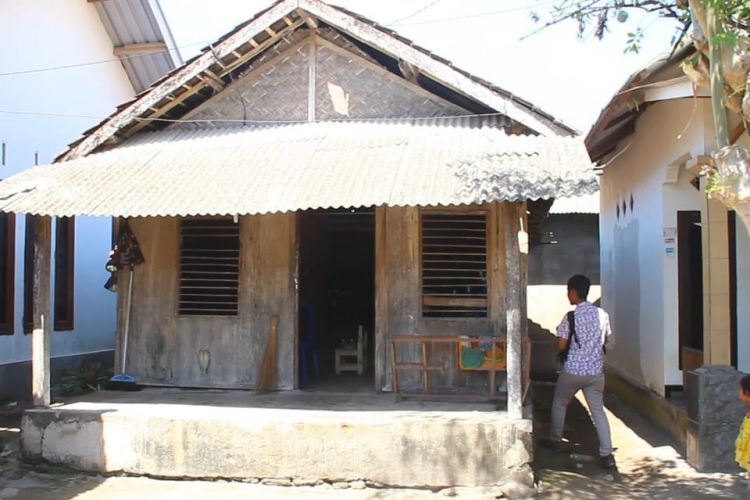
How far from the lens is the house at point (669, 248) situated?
734 cm

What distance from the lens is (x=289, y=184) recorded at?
7.43 meters

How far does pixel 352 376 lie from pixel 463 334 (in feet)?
7.23

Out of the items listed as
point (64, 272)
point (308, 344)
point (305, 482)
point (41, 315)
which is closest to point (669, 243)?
point (308, 344)

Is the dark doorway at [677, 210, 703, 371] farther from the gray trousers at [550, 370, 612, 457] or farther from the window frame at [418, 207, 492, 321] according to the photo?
the window frame at [418, 207, 492, 321]

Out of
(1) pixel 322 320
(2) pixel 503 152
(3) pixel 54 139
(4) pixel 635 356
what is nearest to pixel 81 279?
(3) pixel 54 139

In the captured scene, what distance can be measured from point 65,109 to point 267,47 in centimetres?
497

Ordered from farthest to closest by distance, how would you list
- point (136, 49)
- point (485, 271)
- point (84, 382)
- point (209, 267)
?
point (136, 49) → point (84, 382) → point (209, 267) → point (485, 271)

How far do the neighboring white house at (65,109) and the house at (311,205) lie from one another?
2.48 metres

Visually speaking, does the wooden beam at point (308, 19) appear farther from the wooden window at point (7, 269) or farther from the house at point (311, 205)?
the wooden window at point (7, 269)

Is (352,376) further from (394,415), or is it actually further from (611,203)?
(611,203)

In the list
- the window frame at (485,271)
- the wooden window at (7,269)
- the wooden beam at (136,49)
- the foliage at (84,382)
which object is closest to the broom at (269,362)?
the window frame at (485,271)

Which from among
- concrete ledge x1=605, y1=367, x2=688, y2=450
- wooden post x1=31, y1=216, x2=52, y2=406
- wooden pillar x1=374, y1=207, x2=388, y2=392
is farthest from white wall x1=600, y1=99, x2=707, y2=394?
wooden post x1=31, y1=216, x2=52, y2=406

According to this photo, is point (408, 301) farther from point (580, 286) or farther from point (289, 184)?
point (289, 184)

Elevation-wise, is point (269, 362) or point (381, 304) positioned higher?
point (381, 304)
